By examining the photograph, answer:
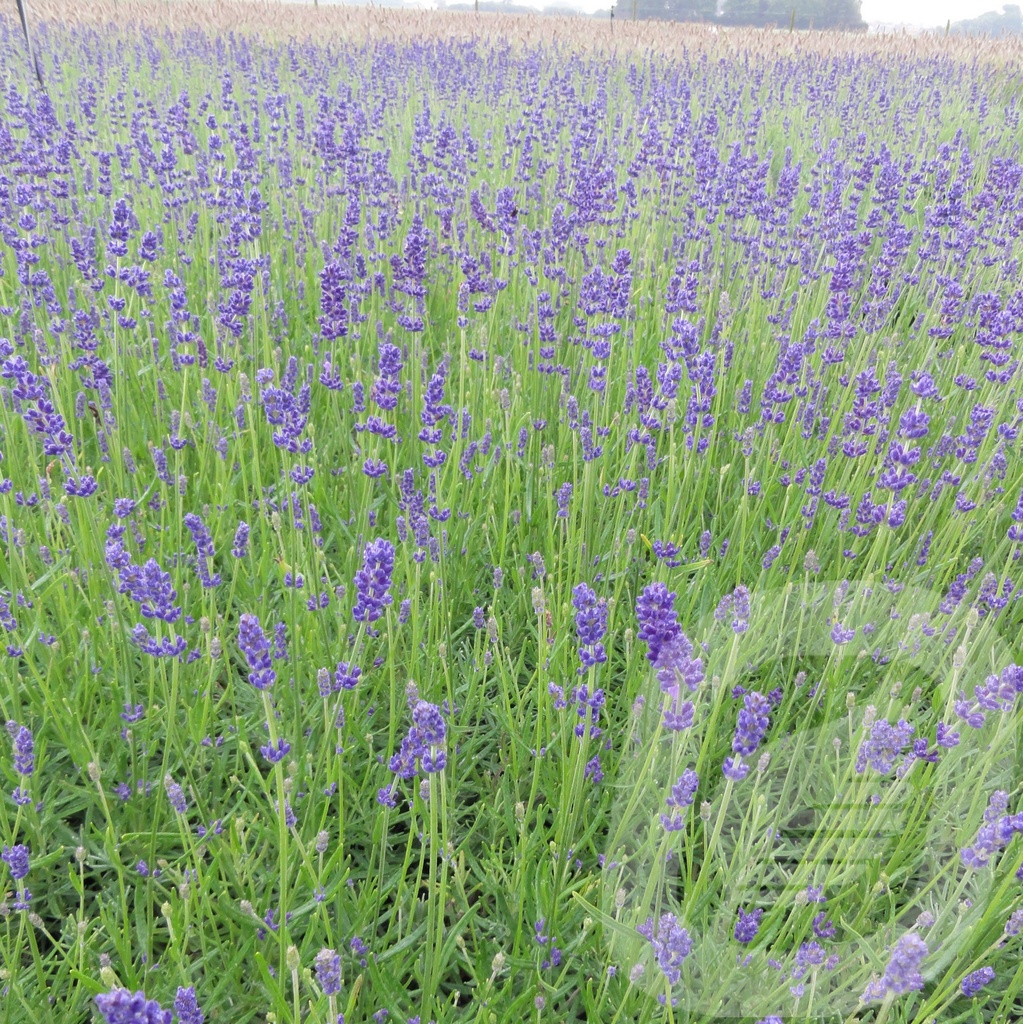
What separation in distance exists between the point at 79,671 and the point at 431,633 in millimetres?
933

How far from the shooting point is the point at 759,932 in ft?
4.93

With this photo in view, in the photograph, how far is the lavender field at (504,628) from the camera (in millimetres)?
1449

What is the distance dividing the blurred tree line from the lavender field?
57.2 metres

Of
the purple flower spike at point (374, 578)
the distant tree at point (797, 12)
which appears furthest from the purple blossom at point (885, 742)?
the distant tree at point (797, 12)

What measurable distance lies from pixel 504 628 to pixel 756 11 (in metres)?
65.0

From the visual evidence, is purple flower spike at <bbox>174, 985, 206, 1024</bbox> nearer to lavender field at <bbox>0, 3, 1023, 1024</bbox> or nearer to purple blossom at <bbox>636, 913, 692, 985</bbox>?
lavender field at <bbox>0, 3, 1023, 1024</bbox>

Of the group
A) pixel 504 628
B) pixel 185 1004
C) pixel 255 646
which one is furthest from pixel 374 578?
pixel 504 628

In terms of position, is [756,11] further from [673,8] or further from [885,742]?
[885,742]

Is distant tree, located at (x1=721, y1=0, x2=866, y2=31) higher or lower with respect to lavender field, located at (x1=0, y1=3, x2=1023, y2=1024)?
higher

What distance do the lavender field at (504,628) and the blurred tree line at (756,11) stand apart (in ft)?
188

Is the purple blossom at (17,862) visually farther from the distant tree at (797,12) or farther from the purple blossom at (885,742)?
the distant tree at (797,12)

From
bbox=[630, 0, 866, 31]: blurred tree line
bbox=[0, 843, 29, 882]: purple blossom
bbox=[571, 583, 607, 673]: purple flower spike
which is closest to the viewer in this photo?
bbox=[571, 583, 607, 673]: purple flower spike

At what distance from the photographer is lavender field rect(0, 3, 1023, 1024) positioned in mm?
1449

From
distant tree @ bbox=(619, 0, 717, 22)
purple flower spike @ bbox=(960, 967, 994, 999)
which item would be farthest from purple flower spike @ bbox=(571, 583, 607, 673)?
distant tree @ bbox=(619, 0, 717, 22)
